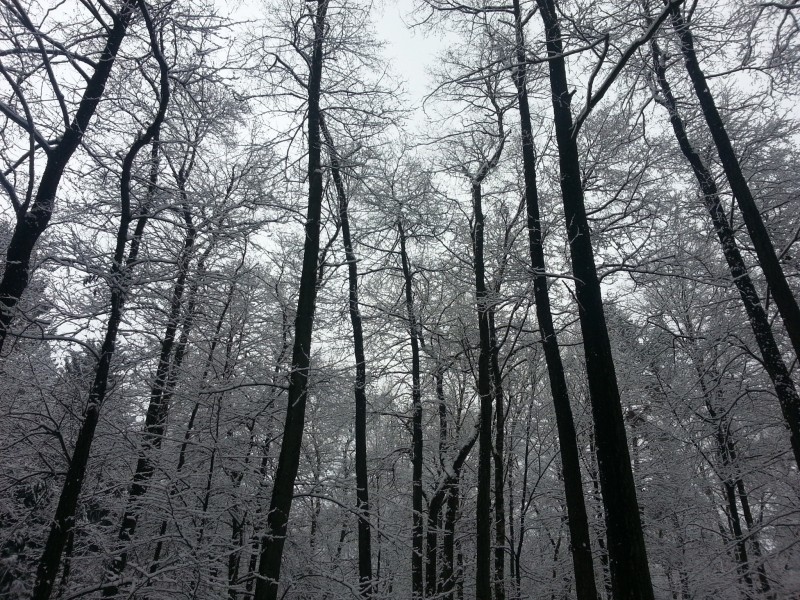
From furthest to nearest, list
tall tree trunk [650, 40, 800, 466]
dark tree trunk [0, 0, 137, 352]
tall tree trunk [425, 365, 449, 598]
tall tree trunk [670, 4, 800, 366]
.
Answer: tall tree trunk [425, 365, 449, 598]
tall tree trunk [650, 40, 800, 466]
tall tree trunk [670, 4, 800, 366]
dark tree trunk [0, 0, 137, 352]

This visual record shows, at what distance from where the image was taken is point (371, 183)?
10930 millimetres

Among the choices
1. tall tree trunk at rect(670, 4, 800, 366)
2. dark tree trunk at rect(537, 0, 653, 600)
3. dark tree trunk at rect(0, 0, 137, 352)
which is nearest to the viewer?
dark tree trunk at rect(537, 0, 653, 600)

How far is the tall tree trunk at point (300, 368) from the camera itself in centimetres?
599

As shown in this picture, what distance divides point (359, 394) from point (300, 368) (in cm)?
466

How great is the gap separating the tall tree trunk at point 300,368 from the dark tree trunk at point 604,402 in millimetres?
3724

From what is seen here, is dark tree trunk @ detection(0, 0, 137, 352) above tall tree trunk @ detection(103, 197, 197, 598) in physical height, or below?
above

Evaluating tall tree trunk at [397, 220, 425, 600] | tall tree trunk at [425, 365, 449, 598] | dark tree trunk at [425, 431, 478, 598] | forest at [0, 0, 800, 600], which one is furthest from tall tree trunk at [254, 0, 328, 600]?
dark tree trunk at [425, 431, 478, 598]

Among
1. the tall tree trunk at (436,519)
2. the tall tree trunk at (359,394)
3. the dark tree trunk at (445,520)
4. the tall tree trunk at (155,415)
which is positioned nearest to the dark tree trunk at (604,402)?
the tall tree trunk at (359,394)

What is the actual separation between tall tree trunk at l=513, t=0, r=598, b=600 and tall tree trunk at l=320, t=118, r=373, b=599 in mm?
3258

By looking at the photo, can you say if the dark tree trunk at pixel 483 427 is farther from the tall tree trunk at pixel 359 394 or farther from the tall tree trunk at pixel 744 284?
the tall tree trunk at pixel 744 284

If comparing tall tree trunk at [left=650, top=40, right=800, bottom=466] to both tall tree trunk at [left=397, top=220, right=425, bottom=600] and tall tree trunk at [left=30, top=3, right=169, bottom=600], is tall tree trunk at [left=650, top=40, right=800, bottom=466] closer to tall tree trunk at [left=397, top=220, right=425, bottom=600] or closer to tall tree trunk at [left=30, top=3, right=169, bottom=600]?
tall tree trunk at [left=397, top=220, right=425, bottom=600]

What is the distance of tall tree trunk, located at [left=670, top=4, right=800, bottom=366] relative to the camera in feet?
20.8

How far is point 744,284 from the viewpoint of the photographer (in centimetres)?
806

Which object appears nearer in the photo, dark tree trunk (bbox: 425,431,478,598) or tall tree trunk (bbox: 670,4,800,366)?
tall tree trunk (bbox: 670,4,800,366)
